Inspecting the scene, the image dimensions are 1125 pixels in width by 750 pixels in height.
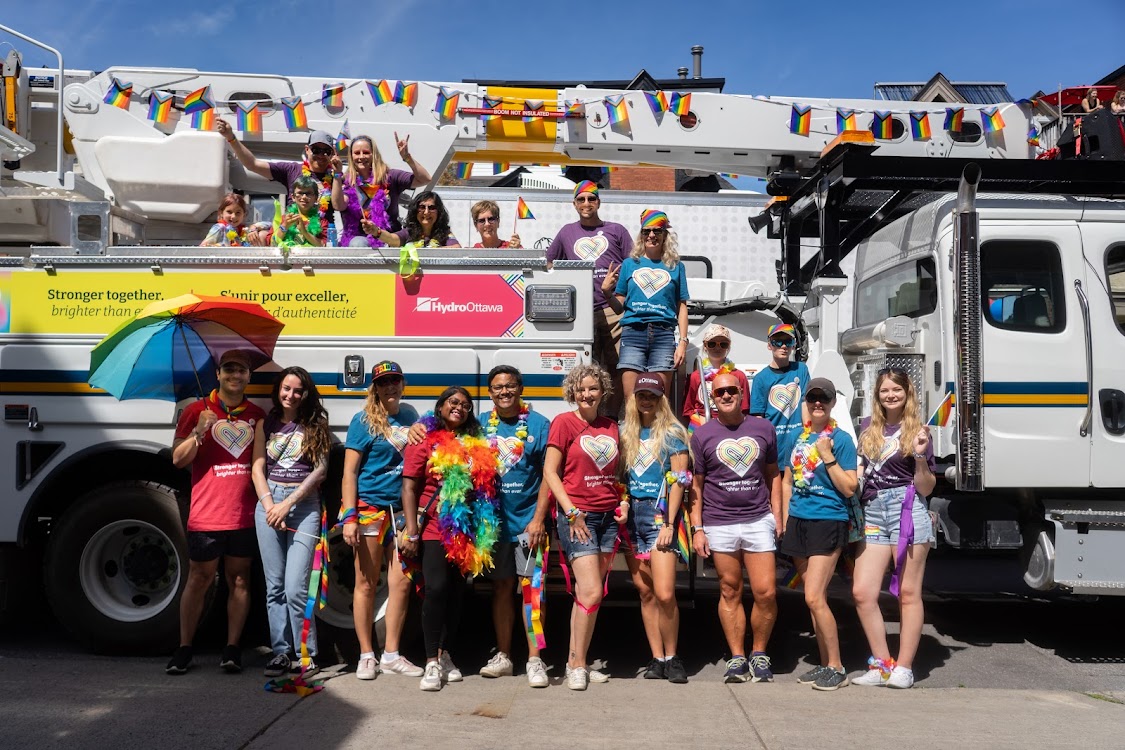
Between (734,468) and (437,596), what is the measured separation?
1840mm

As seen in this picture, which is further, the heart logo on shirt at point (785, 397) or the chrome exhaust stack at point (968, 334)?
the heart logo on shirt at point (785, 397)

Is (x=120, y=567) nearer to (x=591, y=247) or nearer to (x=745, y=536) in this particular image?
(x=591, y=247)

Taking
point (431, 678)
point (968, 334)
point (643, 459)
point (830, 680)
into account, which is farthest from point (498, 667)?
point (968, 334)

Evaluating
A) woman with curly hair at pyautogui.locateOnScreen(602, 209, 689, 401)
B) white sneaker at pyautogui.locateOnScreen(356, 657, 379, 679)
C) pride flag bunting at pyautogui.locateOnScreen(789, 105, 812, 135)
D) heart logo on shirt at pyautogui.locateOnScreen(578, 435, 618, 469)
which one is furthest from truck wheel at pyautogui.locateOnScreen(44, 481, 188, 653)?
pride flag bunting at pyautogui.locateOnScreen(789, 105, 812, 135)

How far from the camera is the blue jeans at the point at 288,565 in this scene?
229 inches

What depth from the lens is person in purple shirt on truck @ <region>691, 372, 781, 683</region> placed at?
19.0ft

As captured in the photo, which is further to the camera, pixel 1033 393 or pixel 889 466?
pixel 1033 393

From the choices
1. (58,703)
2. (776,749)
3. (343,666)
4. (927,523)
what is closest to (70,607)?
(58,703)

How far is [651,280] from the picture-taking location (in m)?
6.41

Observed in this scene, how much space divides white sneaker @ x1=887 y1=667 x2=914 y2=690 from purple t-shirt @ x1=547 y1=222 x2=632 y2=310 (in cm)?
289

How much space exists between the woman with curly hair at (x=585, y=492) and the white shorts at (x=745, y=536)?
560mm

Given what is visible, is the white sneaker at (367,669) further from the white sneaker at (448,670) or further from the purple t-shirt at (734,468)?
the purple t-shirt at (734,468)

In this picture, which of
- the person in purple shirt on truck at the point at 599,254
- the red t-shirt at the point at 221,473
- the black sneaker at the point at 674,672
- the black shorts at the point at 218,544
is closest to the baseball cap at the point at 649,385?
the person in purple shirt on truck at the point at 599,254

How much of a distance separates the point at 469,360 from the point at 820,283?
2.63 meters
